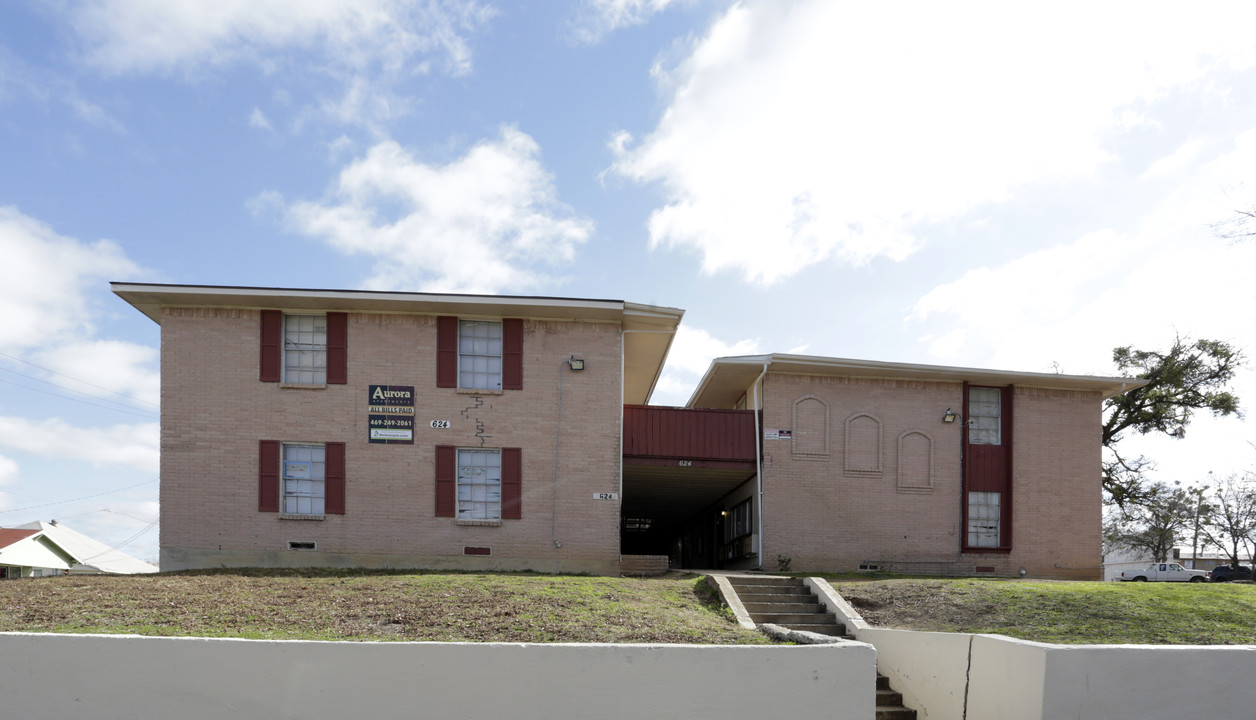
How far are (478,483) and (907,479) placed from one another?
9.64 m

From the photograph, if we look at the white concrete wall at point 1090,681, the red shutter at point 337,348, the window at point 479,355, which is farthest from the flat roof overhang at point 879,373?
the white concrete wall at point 1090,681

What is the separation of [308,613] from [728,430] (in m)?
10.7

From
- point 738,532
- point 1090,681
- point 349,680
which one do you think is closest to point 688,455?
point 738,532

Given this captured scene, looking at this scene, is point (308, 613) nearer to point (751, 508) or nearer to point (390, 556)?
point (390, 556)

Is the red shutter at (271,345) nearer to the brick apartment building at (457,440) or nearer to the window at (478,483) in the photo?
the brick apartment building at (457,440)

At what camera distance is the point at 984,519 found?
65.8 ft

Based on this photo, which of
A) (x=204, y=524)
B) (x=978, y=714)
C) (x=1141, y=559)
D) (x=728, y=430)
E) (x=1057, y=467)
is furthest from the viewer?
(x=1141, y=559)

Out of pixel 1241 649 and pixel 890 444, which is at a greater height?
pixel 890 444

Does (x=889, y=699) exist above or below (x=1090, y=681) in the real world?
below

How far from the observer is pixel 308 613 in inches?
416

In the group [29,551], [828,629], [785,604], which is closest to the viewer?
[828,629]

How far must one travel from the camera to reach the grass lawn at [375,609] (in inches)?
379

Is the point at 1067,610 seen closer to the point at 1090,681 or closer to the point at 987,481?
the point at 1090,681

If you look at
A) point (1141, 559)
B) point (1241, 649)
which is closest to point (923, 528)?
point (1241, 649)
